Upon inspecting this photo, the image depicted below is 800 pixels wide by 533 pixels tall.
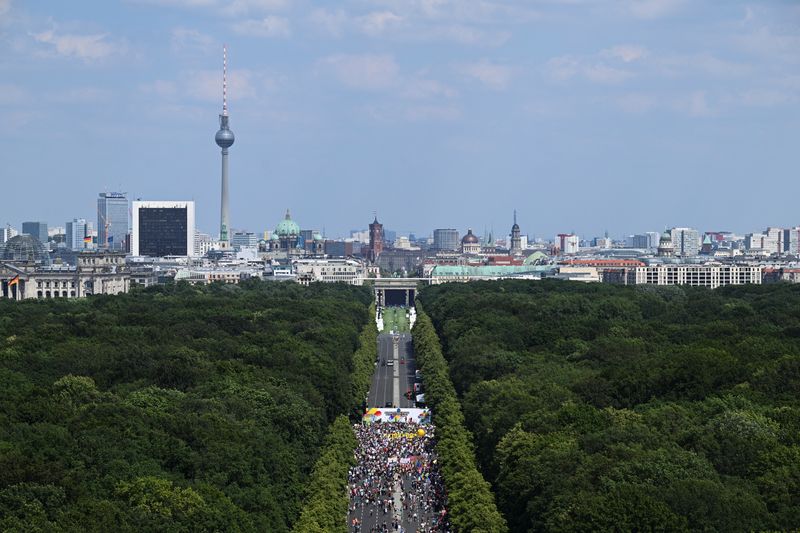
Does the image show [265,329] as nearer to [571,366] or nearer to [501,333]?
[501,333]

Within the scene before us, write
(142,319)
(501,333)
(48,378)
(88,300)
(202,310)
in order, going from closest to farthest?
(48,378) → (501,333) → (142,319) → (202,310) → (88,300)

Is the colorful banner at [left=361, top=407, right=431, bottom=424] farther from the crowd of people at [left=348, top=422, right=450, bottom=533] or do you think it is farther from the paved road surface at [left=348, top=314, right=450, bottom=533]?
the crowd of people at [left=348, top=422, right=450, bottom=533]

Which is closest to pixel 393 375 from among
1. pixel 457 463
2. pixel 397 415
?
pixel 397 415

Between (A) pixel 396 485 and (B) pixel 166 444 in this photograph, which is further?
(A) pixel 396 485

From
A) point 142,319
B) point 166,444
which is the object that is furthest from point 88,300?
point 166,444

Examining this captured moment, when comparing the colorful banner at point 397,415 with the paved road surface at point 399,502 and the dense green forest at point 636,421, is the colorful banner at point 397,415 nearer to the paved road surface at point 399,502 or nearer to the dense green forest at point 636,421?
the dense green forest at point 636,421

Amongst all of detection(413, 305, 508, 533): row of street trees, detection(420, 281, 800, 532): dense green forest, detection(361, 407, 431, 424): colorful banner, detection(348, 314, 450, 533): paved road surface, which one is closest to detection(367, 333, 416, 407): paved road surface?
detection(413, 305, 508, 533): row of street trees
